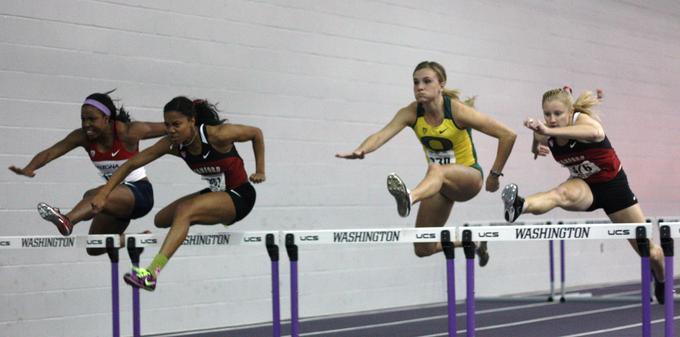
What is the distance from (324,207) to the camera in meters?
9.88

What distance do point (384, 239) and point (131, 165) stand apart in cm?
167

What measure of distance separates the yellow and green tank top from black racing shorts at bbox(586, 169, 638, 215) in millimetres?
709

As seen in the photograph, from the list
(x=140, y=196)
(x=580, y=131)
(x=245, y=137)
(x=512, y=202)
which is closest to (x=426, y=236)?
(x=512, y=202)

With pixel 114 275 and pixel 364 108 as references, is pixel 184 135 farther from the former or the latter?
pixel 364 108

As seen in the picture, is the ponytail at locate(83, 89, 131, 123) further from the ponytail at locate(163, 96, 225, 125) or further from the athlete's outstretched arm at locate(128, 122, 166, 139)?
the ponytail at locate(163, 96, 225, 125)

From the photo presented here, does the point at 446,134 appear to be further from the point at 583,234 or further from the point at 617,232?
the point at 617,232

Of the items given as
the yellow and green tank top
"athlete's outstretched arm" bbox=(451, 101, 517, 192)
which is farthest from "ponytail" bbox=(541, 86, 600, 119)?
the yellow and green tank top

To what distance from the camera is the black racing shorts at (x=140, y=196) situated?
21.9ft

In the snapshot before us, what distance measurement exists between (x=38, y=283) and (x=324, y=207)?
2966mm

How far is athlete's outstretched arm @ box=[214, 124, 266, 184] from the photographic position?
20.2ft

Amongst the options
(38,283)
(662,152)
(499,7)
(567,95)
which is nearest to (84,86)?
(38,283)

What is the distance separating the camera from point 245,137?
6285 mm

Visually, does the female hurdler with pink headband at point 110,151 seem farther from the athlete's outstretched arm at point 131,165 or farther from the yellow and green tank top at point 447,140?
the yellow and green tank top at point 447,140

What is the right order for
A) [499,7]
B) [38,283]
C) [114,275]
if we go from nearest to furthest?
[114,275], [38,283], [499,7]
